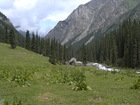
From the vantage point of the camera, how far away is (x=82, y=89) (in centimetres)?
2073

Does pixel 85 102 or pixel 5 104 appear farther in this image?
pixel 85 102

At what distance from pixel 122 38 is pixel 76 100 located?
366 feet

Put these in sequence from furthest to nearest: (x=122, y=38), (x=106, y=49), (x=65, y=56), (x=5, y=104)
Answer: (x=65, y=56)
(x=106, y=49)
(x=122, y=38)
(x=5, y=104)

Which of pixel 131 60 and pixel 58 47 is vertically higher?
pixel 58 47

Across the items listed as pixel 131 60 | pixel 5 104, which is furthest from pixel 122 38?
pixel 5 104

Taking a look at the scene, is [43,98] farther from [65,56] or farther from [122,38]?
[65,56]

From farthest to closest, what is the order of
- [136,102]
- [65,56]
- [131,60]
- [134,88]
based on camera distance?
[65,56] < [131,60] < [134,88] < [136,102]

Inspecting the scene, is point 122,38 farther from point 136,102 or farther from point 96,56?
point 136,102

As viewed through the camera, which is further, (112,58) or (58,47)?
(58,47)

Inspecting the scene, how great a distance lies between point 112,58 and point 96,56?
48787 mm

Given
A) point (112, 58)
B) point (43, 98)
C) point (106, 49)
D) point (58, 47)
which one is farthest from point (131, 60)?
point (43, 98)

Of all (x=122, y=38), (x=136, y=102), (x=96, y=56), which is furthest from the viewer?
(x=96, y=56)

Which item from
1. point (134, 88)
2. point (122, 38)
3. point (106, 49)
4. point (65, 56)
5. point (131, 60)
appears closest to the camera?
point (134, 88)

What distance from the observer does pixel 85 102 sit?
49.8 ft
